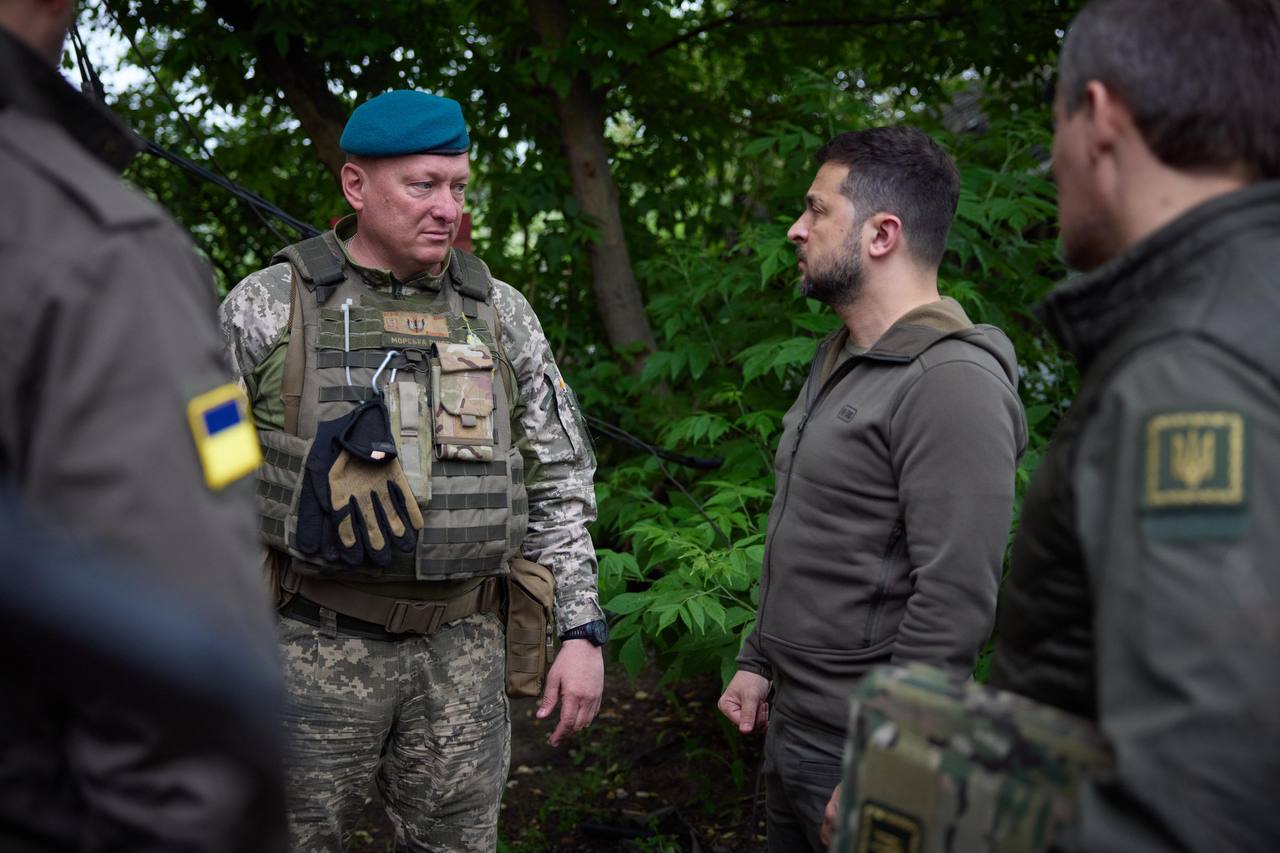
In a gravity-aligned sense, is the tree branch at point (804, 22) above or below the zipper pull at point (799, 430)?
above

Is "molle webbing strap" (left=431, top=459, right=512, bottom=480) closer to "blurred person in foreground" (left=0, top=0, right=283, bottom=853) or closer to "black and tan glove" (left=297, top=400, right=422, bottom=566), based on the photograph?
"black and tan glove" (left=297, top=400, right=422, bottom=566)

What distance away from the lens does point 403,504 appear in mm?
2543

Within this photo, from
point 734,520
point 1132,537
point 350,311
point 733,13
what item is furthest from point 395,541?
point 733,13

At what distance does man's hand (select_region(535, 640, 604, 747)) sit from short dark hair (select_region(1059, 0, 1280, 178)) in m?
1.98

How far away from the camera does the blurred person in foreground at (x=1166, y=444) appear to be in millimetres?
1073

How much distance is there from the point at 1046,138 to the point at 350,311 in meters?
2.78

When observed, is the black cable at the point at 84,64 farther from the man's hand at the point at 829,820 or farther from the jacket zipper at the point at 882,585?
the man's hand at the point at 829,820

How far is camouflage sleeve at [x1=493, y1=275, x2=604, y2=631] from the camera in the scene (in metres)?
2.96

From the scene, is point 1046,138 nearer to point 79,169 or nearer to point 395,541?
point 395,541

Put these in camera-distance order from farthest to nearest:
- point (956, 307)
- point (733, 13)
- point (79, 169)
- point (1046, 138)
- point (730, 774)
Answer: point (733, 13) < point (730, 774) < point (1046, 138) < point (956, 307) < point (79, 169)

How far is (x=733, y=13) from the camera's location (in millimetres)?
5707

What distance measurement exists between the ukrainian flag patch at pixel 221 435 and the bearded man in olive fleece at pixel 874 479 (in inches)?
56.3

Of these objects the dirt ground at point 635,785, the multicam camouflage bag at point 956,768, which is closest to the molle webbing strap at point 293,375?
the multicam camouflage bag at point 956,768

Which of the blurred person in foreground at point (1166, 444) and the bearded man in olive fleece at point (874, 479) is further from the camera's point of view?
the bearded man in olive fleece at point (874, 479)
